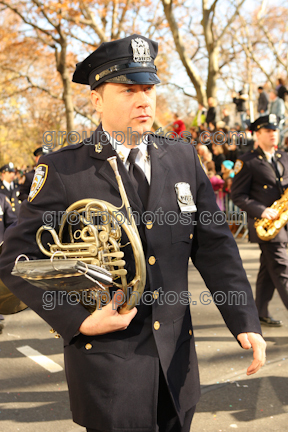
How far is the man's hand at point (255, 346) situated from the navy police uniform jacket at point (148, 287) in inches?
1.2

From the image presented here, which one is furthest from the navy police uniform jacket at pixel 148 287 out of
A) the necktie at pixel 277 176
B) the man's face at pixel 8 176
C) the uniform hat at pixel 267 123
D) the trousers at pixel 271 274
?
the man's face at pixel 8 176

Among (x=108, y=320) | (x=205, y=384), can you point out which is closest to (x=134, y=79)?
(x=108, y=320)

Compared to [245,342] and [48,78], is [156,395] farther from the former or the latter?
[48,78]

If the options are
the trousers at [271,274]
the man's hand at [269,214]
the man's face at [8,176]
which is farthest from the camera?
the man's face at [8,176]

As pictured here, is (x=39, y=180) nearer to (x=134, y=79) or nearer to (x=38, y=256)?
(x=38, y=256)

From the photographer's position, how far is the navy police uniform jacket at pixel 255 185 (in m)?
5.76

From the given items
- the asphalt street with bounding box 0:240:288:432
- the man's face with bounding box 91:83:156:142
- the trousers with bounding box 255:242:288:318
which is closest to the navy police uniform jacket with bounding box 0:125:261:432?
the man's face with bounding box 91:83:156:142

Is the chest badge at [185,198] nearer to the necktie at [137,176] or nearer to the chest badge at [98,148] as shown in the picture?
the necktie at [137,176]

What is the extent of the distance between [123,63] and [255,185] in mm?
4075

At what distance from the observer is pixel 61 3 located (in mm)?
16625

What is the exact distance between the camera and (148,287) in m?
2.11

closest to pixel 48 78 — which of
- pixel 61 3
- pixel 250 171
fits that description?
pixel 61 3

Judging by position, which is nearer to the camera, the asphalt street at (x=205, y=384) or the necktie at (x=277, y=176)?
the asphalt street at (x=205, y=384)

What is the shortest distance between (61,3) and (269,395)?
15678 mm
